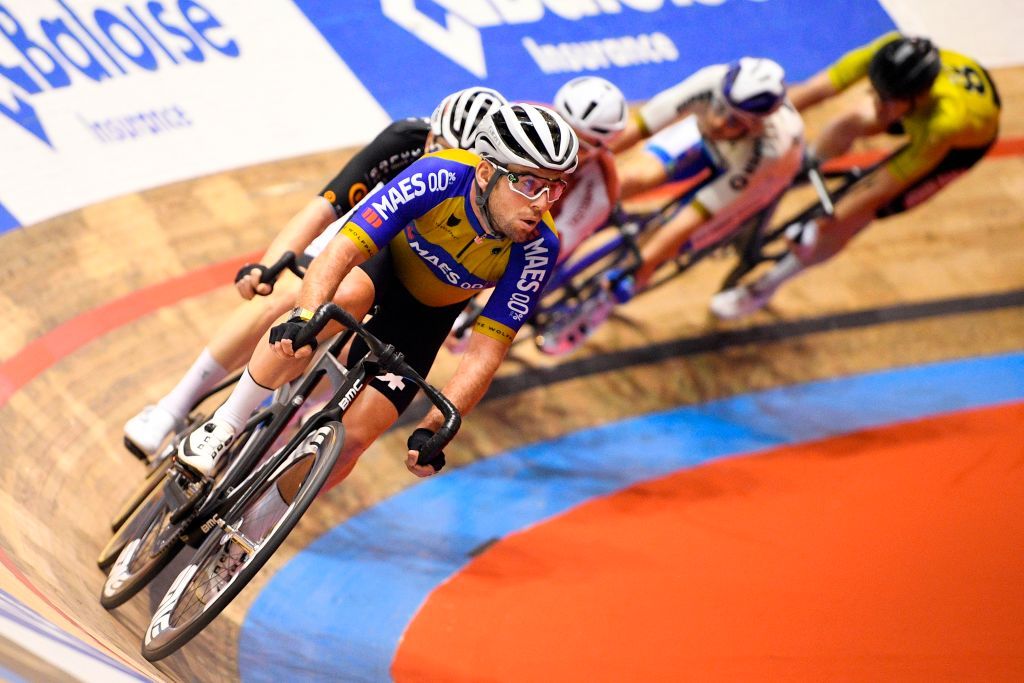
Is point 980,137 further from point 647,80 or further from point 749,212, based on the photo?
point 647,80

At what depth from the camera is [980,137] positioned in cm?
584

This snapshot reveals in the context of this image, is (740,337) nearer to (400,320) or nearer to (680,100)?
(680,100)

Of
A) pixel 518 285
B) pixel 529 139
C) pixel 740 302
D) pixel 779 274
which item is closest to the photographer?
pixel 529 139

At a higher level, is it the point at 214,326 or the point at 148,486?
the point at 148,486

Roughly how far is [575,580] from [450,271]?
62.2 inches

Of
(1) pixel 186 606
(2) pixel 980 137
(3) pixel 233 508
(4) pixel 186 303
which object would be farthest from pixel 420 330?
(2) pixel 980 137

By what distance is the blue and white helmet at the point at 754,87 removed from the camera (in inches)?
203

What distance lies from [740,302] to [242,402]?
11.7 feet

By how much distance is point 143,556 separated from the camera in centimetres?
381

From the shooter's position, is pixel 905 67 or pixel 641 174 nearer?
pixel 905 67

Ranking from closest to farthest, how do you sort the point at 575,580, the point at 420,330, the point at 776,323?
the point at 420,330, the point at 575,580, the point at 776,323

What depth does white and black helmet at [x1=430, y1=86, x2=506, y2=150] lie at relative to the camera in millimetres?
3961

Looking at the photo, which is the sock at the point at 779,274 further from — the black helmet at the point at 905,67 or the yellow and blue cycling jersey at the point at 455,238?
the yellow and blue cycling jersey at the point at 455,238

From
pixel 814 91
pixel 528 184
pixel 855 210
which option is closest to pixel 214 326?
pixel 528 184
